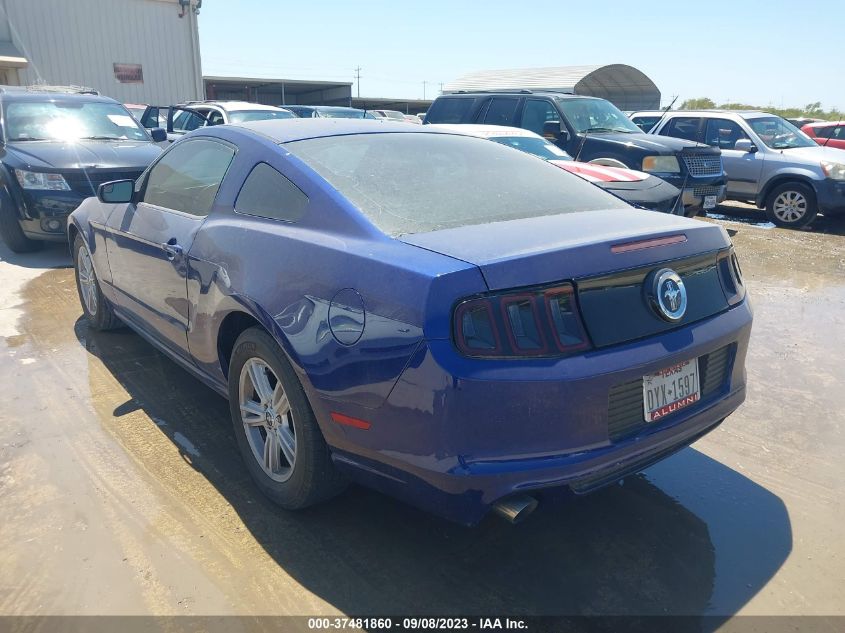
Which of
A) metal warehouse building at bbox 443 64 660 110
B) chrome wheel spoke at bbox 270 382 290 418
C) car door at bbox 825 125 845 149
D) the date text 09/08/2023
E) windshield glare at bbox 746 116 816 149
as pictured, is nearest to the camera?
the date text 09/08/2023

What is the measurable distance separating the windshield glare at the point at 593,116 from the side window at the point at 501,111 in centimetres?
73

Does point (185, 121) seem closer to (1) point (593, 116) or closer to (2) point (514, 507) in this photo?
(1) point (593, 116)

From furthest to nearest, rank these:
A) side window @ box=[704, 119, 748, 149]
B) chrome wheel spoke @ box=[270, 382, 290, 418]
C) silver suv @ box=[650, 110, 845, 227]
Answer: side window @ box=[704, 119, 748, 149] → silver suv @ box=[650, 110, 845, 227] → chrome wheel spoke @ box=[270, 382, 290, 418]

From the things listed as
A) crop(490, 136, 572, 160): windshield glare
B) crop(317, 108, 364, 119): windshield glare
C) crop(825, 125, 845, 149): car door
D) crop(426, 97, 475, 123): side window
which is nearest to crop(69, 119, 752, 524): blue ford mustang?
crop(490, 136, 572, 160): windshield glare

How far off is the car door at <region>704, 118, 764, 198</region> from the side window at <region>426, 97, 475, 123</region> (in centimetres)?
420

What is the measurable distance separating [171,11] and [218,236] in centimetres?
2129

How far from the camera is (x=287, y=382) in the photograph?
2551mm

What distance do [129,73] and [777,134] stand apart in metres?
18.4

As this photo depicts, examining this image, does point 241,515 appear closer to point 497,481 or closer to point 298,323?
point 298,323

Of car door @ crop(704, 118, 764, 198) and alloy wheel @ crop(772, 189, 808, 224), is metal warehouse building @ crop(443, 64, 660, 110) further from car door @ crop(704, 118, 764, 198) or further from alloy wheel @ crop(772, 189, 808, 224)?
alloy wheel @ crop(772, 189, 808, 224)

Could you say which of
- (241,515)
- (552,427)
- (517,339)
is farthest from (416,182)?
(241,515)

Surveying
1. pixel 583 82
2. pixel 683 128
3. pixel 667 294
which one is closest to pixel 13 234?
pixel 667 294

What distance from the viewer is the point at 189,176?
3.62 metres

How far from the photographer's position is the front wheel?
32.7 feet
